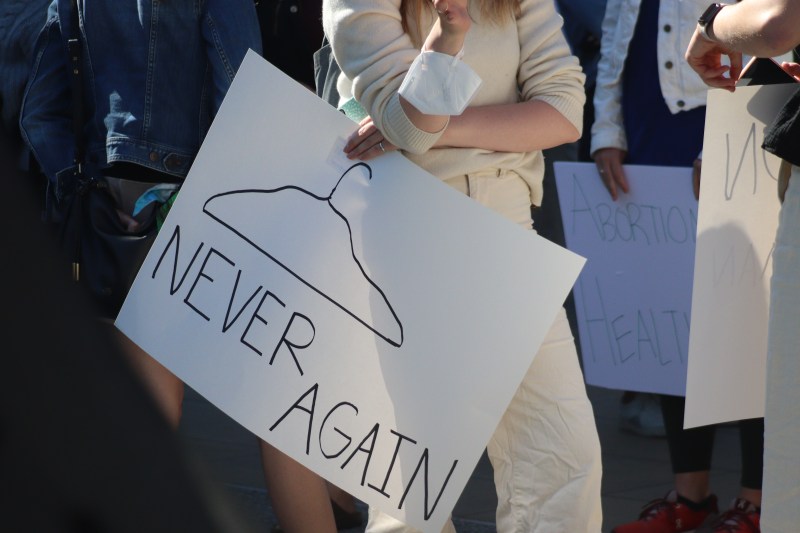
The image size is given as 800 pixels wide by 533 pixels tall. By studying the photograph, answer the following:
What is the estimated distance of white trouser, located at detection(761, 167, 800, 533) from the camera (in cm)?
209

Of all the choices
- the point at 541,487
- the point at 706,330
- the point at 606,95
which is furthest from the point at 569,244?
the point at 541,487

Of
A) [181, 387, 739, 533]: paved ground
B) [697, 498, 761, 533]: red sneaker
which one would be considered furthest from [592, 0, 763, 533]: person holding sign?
[181, 387, 739, 533]: paved ground

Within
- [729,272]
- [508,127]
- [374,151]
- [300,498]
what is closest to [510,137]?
[508,127]

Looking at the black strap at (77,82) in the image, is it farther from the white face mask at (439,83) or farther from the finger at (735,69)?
the finger at (735,69)

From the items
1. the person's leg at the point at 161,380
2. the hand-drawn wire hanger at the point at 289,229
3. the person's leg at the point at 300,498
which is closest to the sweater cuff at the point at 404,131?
the hand-drawn wire hanger at the point at 289,229

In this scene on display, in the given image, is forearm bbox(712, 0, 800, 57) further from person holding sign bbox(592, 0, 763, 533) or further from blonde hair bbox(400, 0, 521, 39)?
person holding sign bbox(592, 0, 763, 533)

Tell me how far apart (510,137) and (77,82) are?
1.32 m

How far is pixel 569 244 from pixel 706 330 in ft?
3.43

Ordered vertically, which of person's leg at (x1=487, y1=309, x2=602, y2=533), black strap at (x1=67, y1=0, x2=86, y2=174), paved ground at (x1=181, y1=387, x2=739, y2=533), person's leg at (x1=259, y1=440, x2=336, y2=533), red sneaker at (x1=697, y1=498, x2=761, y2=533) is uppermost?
black strap at (x1=67, y1=0, x2=86, y2=174)

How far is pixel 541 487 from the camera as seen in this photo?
2344 millimetres

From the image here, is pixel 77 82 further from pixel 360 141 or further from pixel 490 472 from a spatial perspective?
pixel 490 472

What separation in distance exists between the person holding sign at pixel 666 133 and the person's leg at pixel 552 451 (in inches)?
45.1

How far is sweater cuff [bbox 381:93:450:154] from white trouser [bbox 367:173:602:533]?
0.55 ft

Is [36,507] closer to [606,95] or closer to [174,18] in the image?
[174,18]
